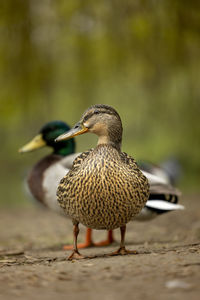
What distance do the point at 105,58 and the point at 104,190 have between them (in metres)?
9.78

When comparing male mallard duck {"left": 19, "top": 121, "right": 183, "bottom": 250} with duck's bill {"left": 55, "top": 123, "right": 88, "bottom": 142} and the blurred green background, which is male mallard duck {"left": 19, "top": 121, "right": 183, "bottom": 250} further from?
the blurred green background

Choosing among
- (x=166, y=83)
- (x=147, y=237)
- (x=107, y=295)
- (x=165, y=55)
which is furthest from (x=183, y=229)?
(x=166, y=83)

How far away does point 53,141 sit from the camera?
6.33m

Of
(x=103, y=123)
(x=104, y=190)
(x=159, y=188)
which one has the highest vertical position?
(x=103, y=123)

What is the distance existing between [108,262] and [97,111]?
1.03 m

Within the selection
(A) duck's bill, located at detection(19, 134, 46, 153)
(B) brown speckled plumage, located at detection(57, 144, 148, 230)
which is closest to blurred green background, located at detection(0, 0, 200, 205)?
(A) duck's bill, located at detection(19, 134, 46, 153)

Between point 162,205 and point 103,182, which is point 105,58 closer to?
point 162,205

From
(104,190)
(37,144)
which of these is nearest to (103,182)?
(104,190)

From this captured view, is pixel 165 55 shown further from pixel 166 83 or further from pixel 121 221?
pixel 121 221

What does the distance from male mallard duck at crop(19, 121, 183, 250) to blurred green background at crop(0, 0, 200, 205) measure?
349 centimetres

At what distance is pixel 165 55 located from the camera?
10883 mm

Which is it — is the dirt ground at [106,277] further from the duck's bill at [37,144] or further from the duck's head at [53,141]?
the duck's bill at [37,144]

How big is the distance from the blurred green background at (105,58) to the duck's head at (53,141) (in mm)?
3405

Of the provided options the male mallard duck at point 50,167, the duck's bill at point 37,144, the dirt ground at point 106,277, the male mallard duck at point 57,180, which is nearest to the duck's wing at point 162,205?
the male mallard duck at point 57,180
